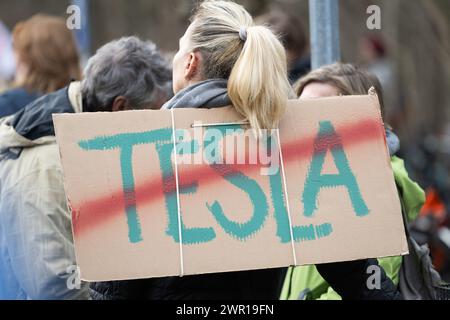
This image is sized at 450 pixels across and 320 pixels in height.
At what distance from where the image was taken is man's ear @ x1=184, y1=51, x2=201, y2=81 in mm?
3047

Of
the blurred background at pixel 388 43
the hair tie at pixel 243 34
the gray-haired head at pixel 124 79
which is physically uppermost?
the hair tie at pixel 243 34

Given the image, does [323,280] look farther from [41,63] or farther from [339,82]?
[41,63]

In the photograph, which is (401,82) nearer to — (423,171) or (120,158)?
(423,171)

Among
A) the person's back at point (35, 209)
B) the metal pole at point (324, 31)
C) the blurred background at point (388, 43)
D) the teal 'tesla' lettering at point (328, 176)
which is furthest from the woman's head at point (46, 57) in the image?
the blurred background at point (388, 43)

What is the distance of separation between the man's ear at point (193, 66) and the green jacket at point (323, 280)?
0.93 meters

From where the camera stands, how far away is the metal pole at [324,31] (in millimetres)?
4059

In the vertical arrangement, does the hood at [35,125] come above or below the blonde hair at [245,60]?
below

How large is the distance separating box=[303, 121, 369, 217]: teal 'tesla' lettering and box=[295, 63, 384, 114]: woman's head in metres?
0.84

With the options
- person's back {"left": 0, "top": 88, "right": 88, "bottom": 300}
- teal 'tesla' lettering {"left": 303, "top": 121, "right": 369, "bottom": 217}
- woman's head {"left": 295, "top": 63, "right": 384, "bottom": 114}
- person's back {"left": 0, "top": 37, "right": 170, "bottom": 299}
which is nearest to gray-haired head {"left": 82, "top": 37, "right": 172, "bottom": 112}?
person's back {"left": 0, "top": 37, "right": 170, "bottom": 299}

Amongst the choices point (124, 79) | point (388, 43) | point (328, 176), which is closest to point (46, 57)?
point (124, 79)

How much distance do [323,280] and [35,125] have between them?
119 cm

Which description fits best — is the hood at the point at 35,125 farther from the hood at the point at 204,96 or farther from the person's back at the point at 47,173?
the hood at the point at 204,96
